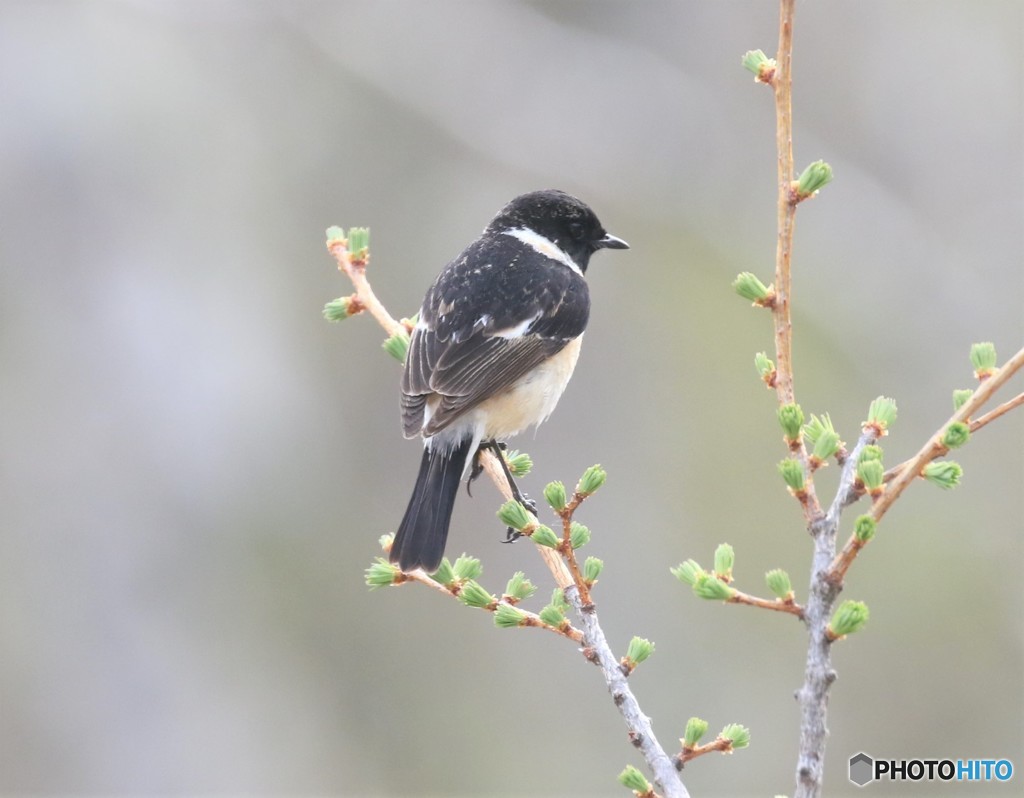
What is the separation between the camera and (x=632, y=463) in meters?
12.2

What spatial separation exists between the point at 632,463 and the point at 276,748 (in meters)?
4.60

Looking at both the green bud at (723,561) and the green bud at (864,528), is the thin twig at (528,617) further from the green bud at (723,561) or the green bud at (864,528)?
the green bud at (864,528)

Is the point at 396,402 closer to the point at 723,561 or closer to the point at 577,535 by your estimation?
the point at 577,535

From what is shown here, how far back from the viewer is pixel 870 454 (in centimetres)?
234

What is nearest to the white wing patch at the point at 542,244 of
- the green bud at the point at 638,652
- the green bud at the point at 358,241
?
the green bud at the point at 358,241

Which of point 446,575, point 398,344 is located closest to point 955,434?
point 446,575

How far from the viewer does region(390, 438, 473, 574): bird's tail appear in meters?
3.40

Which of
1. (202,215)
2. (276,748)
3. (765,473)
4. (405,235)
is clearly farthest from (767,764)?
(202,215)

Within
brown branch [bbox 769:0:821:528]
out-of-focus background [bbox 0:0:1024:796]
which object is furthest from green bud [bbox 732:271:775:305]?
out-of-focus background [bbox 0:0:1024:796]

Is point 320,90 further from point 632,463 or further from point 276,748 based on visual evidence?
point 276,748

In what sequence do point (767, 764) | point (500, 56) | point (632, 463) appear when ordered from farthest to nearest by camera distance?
1. point (500, 56)
2. point (632, 463)
3. point (767, 764)

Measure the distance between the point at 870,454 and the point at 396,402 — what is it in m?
9.56

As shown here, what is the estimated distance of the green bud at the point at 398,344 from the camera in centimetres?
426

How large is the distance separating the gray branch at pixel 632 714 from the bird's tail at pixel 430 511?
0.58 metres
